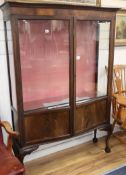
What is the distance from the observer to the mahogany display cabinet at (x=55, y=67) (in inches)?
71.4

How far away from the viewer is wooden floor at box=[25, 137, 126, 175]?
88.8 inches

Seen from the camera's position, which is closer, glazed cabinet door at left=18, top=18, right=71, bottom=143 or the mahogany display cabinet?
the mahogany display cabinet

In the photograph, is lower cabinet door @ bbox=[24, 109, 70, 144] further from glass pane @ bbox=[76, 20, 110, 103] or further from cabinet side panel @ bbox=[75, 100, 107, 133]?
glass pane @ bbox=[76, 20, 110, 103]

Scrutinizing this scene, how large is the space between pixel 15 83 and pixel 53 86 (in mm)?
497

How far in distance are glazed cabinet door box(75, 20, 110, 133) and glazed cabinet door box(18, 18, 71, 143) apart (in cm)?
17

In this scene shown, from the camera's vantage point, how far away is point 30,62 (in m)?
2.01

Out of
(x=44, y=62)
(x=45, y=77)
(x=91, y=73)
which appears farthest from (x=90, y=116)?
(x=44, y=62)

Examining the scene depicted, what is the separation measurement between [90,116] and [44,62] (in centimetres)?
78

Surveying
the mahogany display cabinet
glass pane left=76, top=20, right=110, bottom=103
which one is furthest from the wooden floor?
glass pane left=76, top=20, right=110, bottom=103

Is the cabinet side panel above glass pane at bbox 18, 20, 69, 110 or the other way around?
the other way around

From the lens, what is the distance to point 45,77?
2.13m

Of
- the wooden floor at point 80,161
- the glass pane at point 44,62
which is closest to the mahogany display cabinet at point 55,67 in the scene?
the glass pane at point 44,62

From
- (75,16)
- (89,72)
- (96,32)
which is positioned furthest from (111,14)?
(89,72)

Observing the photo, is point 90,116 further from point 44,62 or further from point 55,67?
point 44,62
